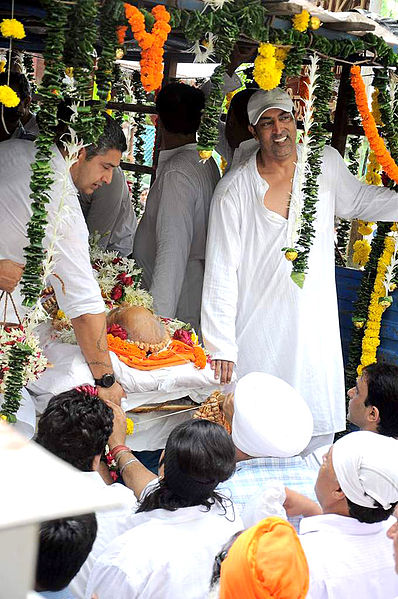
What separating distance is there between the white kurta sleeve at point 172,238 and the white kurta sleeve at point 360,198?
80 centimetres

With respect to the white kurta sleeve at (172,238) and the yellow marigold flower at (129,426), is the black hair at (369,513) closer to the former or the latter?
the yellow marigold flower at (129,426)

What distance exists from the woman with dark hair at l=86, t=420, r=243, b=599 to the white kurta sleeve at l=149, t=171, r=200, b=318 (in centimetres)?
207

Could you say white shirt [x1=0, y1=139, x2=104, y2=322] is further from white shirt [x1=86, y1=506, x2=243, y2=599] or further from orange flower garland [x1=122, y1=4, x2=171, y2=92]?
white shirt [x1=86, y1=506, x2=243, y2=599]

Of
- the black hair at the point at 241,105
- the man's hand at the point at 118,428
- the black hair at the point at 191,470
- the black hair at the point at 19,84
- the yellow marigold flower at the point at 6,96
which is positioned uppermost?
the yellow marigold flower at the point at 6,96

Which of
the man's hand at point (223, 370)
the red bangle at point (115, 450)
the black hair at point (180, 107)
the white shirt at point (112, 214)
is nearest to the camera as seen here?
the red bangle at point (115, 450)

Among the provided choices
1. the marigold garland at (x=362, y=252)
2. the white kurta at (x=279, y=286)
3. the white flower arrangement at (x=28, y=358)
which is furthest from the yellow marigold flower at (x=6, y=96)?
the marigold garland at (x=362, y=252)

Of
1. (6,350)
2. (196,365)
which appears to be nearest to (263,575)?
(6,350)

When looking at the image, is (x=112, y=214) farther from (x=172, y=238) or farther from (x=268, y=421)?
(x=268, y=421)

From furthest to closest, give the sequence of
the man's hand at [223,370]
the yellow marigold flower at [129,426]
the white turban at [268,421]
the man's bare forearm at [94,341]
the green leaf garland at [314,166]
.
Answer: the green leaf garland at [314,166], the man's hand at [223,370], the yellow marigold flower at [129,426], the man's bare forearm at [94,341], the white turban at [268,421]

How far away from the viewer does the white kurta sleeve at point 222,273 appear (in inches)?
177

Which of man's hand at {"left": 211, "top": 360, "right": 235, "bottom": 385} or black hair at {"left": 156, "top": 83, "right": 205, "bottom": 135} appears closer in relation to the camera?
man's hand at {"left": 211, "top": 360, "right": 235, "bottom": 385}

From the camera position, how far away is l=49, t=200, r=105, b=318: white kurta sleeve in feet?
11.8

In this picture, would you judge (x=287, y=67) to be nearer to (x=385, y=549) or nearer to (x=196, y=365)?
(x=196, y=365)

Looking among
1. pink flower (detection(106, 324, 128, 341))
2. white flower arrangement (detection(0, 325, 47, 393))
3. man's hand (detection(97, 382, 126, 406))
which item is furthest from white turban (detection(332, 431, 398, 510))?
pink flower (detection(106, 324, 128, 341))
